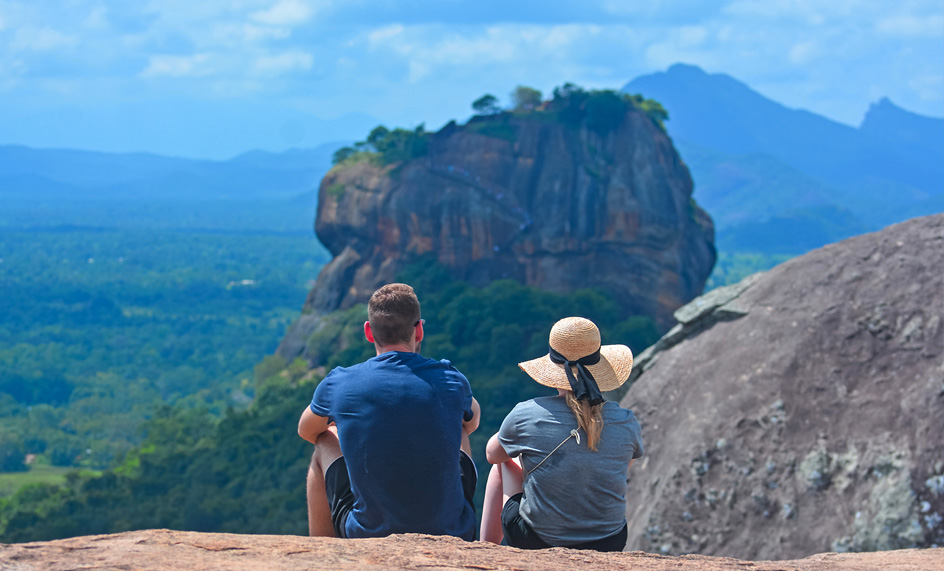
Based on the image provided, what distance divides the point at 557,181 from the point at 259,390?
20056mm

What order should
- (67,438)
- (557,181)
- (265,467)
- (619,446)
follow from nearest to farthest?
(619,446)
(265,467)
(557,181)
(67,438)

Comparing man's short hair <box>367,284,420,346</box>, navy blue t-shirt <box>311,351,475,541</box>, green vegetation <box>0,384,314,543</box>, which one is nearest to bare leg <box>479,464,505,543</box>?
navy blue t-shirt <box>311,351,475,541</box>

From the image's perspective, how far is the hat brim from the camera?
4027mm

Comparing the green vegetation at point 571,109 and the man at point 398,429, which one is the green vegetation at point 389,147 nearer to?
the green vegetation at point 571,109

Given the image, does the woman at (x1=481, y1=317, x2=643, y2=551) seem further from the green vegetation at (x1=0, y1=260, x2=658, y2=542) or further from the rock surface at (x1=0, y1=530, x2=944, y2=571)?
the green vegetation at (x1=0, y1=260, x2=658, y2=542)

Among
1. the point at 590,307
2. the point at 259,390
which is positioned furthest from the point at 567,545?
the point at 259,390

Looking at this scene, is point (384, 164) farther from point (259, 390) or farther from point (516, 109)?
point (259, 390)

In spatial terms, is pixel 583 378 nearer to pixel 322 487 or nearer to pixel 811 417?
pixel 322 487

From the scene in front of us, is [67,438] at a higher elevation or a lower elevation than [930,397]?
lower

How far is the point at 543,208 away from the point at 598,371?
133ft

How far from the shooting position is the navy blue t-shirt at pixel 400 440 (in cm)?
375

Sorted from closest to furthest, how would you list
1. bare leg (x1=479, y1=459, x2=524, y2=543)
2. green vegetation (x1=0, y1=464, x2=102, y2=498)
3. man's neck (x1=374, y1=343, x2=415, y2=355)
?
man's neck (x1=374, y1=343, x2=415, y2=355)
bare leg (x1=479, y1=459, x2=524, y2=543)
green vegetation (x1=0, y1=464, x2=102, y2=498)

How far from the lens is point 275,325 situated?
95000 millimetres

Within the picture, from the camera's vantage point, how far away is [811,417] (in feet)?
26.1
